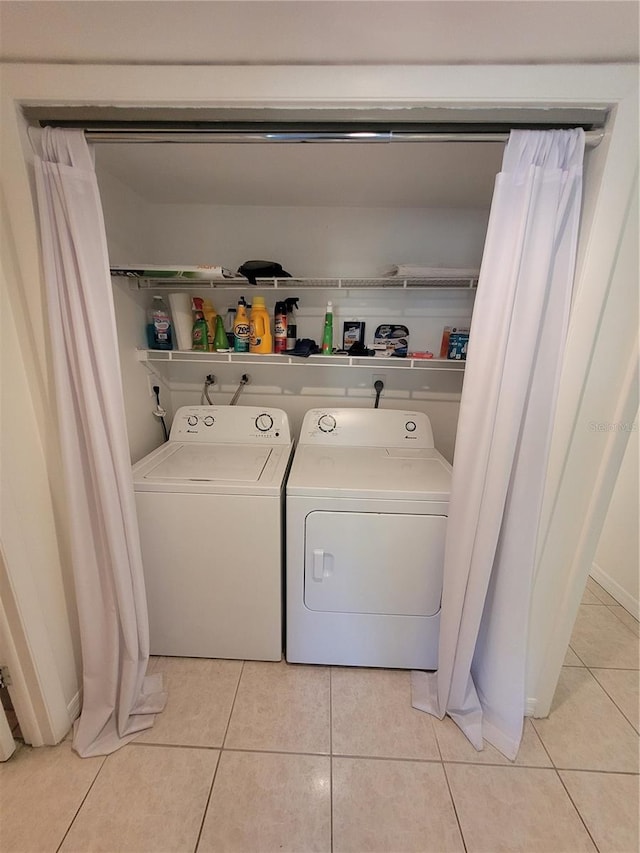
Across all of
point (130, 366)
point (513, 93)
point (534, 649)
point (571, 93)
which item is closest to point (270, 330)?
point (130, 366)

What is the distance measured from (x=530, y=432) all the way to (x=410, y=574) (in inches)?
30.0

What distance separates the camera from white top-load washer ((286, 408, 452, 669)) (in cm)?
135

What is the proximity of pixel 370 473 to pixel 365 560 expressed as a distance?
373mm

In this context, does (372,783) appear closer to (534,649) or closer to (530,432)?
(534,649)

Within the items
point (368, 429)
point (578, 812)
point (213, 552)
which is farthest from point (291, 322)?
point (578, 812)

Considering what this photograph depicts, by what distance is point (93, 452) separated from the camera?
1.12 m

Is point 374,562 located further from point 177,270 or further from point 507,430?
point 177,270

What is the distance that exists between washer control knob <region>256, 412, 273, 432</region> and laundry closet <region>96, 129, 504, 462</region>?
0.83 ft

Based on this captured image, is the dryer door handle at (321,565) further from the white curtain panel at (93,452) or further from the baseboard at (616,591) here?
the baseboard at (616,591)

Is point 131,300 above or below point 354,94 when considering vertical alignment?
below

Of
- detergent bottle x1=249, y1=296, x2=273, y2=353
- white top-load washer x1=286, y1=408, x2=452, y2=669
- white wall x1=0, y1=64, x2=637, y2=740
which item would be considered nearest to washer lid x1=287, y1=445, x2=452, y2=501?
white top-load washer x1=286, y1=408, x2=452, y2=669

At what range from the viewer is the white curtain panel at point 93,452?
1.02 metres

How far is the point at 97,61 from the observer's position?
38.1 inches

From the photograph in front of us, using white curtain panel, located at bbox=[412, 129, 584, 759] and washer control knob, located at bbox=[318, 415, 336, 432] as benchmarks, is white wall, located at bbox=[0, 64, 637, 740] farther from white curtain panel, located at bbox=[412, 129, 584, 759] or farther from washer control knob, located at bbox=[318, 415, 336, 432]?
washer control knob, located at bbox=[318, 415, 336, 432]
